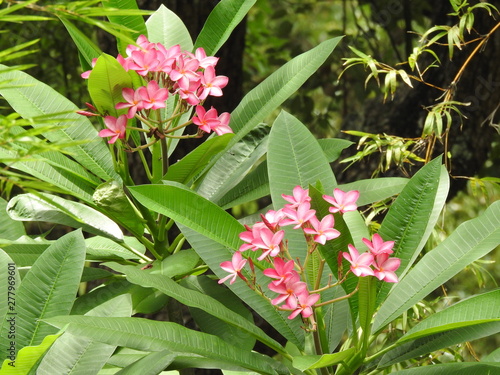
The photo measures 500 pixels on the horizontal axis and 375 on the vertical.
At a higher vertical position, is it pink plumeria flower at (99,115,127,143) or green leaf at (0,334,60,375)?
pink plumeria flower at (99,115,127,143)

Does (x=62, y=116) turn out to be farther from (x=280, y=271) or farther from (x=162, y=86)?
(x=280, y=271)

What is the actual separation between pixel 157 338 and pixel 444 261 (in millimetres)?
409

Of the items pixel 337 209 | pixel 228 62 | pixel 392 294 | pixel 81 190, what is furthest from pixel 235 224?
pixel 228 62

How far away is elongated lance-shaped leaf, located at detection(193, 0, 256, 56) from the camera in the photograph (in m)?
1.29

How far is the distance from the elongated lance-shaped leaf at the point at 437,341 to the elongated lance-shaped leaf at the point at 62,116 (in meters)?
0.55

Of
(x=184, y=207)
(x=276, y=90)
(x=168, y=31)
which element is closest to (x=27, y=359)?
(x=184, y=207)

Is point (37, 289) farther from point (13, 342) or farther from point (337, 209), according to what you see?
point (337, 209)

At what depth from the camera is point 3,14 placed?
65cm

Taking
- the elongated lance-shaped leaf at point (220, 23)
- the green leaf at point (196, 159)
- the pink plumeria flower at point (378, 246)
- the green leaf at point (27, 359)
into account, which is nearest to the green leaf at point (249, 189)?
the green leaf at point (196, 159)

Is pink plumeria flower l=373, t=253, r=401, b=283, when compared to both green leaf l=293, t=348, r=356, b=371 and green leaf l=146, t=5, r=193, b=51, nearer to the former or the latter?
green leaf l=293, t=348, r=356, b=371

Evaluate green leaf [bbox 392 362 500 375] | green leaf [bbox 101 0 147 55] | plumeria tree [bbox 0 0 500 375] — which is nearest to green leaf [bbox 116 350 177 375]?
plumeria tree [bbox 0 0 500 375]

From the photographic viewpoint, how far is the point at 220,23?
1.30 metres

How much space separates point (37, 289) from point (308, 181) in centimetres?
41

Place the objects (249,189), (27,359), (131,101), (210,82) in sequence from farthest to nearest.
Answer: (249,189)
(210,82)
(131,101)
(27,359)
